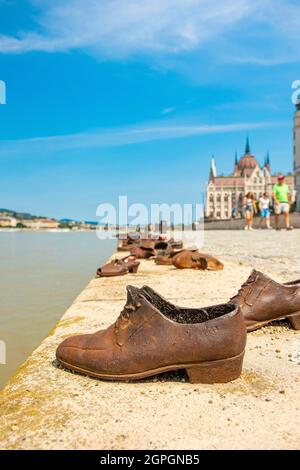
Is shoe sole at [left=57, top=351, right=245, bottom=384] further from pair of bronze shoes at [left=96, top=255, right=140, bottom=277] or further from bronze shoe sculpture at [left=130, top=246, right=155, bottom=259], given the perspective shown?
bronze shoe sculpture at [left=130, top=246, right=155, bottom=259]

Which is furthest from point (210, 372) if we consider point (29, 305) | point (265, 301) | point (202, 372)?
point (29, 305)

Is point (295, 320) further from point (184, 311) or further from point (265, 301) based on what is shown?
point (184, 311)

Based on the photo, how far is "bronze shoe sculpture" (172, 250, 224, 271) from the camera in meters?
6.77

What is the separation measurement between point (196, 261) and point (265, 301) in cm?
398

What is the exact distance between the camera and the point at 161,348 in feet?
7.11

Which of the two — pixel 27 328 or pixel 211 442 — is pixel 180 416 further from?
pixel 27 328

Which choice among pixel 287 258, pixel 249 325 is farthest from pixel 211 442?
pixel 287 258

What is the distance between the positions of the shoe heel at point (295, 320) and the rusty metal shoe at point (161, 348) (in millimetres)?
1083

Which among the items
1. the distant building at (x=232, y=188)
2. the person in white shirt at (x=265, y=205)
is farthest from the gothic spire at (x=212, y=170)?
the person in white shirt at (x=265, y=205)

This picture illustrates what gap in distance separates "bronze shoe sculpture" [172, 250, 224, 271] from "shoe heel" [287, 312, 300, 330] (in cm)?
350

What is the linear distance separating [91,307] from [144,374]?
179 cm

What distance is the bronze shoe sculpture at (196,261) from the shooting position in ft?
22.2

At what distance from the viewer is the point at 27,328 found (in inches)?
186

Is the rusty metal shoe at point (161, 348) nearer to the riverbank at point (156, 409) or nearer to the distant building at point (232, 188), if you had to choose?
the riverbank at point (156, 409)
